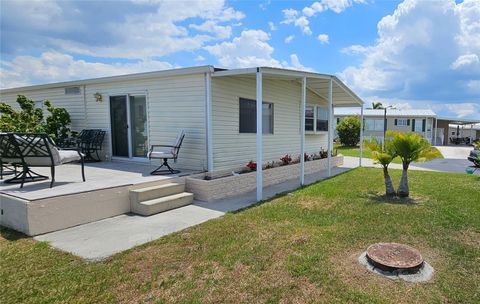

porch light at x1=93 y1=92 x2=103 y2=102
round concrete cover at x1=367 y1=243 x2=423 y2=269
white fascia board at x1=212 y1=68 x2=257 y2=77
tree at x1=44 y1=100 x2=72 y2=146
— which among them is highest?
white fascia board at x1=212 y1=68 x2=257 y2=77

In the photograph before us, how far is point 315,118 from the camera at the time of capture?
11.5 metres

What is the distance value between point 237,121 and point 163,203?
330 cm

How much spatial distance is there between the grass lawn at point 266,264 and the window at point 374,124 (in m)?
26.8

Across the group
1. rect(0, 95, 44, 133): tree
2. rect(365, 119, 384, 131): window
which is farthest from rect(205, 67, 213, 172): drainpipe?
rect(365, 119, 384, 131): window

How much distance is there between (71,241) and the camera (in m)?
3.95

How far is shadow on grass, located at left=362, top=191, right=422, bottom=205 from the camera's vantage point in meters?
5.93

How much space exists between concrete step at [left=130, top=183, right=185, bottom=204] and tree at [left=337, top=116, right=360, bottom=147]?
2043 cm

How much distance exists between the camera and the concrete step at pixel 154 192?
5289mm

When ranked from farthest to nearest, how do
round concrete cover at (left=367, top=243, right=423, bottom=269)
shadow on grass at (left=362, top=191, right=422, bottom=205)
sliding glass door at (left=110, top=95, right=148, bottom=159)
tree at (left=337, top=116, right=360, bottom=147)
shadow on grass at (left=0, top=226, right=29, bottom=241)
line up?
tree at (left=337, top=116, right=360, bottom=147) < sliding glass door at (left=110, top=95, right=148, bottom=159) < shadow on grass at (left=362, top=191, right=422, bottom=205) < shadow on grass at (left=0, top=226, right=29, bottom=241) < round concrete cover at (left=367, top=243, right=423, bottom=269)

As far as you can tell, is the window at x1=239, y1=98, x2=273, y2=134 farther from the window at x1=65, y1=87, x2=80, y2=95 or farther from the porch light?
the window at x1=65, y1=87, x2=80, y2=95

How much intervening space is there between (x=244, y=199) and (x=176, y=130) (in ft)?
8.33

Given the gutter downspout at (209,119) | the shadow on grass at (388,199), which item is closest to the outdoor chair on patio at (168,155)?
the gutter downspout at (209,119)

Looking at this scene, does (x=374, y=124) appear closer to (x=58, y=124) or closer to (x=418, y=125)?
(x=418, y=125)

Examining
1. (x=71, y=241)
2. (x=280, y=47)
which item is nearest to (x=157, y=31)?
(x=280, y=47)
